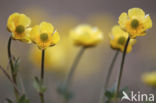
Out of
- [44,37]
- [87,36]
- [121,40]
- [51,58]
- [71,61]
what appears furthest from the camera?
[71,61]

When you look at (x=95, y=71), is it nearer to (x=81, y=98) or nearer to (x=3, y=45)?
(x=81, y=98)

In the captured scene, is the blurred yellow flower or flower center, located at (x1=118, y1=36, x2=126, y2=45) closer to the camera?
flower center, located at (x1=118, y1=36, x2=126, y2=45)

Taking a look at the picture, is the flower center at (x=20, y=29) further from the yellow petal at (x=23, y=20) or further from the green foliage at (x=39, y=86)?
the green foliage at (x=39, y=86)

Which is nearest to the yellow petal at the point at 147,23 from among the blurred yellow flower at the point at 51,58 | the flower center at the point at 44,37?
the flower center at the point at 44,37

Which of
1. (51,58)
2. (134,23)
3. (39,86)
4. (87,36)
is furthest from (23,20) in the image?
(51,58)

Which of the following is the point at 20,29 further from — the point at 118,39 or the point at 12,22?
the point at 118,39

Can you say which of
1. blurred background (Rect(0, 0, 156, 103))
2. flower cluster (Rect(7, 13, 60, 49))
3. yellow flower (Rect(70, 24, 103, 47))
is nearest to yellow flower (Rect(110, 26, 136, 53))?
yellow flower (Rect(70, 24, 103, 47))

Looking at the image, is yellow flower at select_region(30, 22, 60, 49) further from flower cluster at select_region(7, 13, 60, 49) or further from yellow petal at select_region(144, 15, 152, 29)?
yellow petal at select_region(144, 15, 152, 29)
